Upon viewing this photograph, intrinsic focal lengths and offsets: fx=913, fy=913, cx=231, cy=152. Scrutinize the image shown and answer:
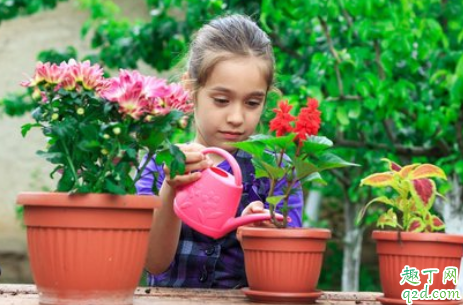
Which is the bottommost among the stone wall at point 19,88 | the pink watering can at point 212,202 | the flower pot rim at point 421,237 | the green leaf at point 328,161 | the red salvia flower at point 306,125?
the stone wall at point 19,88

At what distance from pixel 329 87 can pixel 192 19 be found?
1034mm

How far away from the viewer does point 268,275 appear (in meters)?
1.89

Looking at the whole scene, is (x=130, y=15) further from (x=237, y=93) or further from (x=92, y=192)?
(x=92, y=192)

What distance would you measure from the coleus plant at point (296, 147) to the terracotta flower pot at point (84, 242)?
0.31 metres

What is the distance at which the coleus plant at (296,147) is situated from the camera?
6.10 feet

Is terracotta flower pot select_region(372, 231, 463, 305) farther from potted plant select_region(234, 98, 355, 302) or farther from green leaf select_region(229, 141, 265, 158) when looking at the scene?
green leaf select_region(229, 141, 265, 158)

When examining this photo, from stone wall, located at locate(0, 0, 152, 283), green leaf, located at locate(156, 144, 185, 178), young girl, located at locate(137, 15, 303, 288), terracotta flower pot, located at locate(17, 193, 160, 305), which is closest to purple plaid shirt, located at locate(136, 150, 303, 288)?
young girl, located at locate(137, 15, 303, 288)

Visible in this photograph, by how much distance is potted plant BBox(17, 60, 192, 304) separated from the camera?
1.63 m

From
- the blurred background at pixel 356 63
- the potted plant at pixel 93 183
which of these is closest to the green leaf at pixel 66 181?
the potted plant at pixel 93 183

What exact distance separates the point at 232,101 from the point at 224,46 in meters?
0.23

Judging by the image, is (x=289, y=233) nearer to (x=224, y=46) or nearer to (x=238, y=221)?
(x=238, y=221)

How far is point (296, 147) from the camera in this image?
6.18 feet

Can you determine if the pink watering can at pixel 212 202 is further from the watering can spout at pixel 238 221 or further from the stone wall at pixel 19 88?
the stone wall at pixel 19 88

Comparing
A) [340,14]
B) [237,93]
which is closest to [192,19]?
[340,14]
